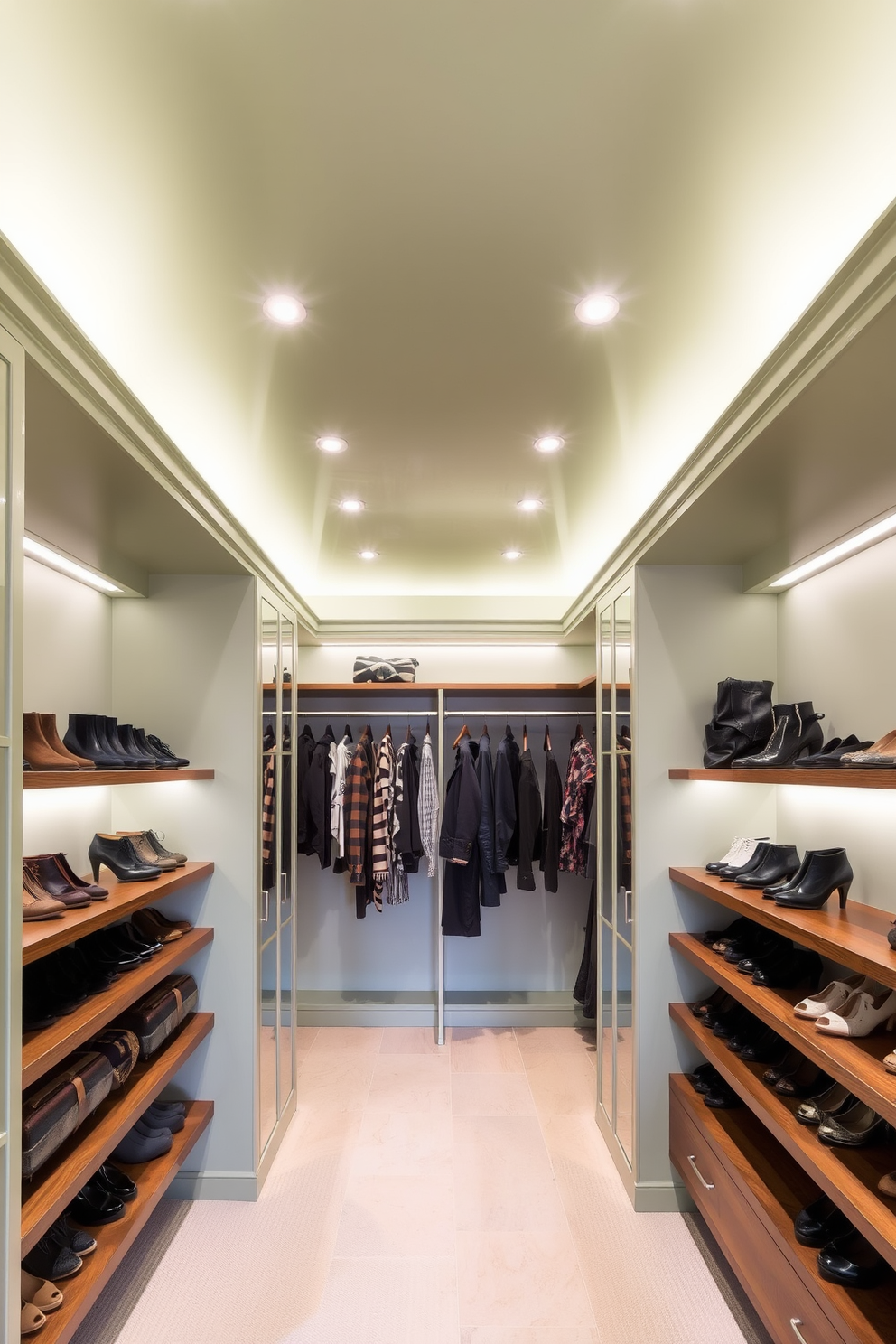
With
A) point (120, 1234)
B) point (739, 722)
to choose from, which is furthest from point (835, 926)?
point (120, 1234)

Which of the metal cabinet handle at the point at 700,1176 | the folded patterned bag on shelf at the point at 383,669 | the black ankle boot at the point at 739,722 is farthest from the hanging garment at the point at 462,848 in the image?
the metal cabinet handle at the point at 700,1176

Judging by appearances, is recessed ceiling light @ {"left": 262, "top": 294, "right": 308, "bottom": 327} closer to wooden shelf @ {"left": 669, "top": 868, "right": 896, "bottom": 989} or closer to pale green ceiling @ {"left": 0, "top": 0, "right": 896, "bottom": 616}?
pale green ceiling @ {"left": 0, "top": 0, "right": 896, "bottom": 616}

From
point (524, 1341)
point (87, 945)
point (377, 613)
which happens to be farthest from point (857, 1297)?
point (377, 613)

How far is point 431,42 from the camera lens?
122 centimetres

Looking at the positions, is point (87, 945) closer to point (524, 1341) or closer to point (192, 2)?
point (524, 1341)

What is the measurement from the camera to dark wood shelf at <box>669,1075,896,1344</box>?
1.62m

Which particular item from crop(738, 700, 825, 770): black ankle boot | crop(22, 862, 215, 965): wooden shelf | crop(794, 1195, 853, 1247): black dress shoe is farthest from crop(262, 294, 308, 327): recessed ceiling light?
crop(794, 1195, 853, 1247): black dress shoe

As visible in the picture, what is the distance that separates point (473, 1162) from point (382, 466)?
268 cm

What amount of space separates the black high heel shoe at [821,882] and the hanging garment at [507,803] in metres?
2.36

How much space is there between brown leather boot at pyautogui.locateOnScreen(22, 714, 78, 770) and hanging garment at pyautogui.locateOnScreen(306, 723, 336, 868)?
101 inches

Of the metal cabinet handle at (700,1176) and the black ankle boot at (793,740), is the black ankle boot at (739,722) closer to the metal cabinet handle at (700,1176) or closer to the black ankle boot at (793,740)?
the black ankle boot at (793,740)

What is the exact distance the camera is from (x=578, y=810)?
4.35 meters

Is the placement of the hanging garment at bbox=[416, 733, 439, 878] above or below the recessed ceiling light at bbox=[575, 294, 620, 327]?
below

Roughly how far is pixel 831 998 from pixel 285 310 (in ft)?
6.96
